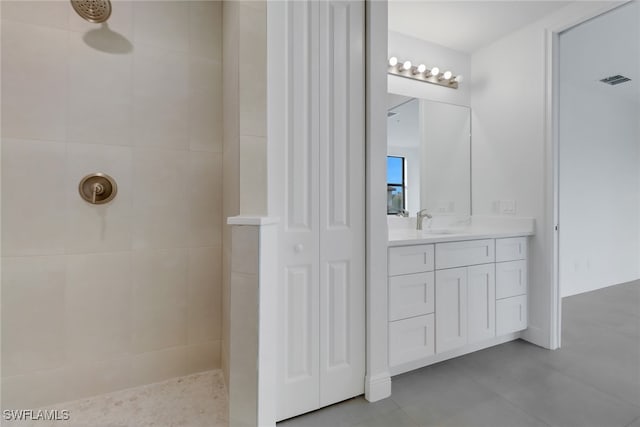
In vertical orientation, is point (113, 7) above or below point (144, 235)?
above

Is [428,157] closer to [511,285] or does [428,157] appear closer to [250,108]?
[511,285]

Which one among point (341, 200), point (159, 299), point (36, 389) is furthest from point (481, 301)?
point (36, 389)

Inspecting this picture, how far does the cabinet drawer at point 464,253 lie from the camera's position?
189cm

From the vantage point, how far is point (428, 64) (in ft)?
8.61

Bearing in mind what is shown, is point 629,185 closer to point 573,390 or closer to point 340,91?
point 573,390

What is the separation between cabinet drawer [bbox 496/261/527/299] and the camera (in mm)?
2180

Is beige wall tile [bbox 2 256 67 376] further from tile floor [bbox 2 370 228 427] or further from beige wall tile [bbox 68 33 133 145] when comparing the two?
beige wall tile [bbox 68 33 133 145]

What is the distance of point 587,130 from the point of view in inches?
147

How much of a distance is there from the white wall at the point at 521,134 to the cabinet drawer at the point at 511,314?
3.6 inches

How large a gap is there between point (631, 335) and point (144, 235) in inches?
148

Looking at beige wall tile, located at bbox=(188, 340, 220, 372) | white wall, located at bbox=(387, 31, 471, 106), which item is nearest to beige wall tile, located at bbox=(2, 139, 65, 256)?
beige wall tile, located at bbox=(188, 340, 220, 372)

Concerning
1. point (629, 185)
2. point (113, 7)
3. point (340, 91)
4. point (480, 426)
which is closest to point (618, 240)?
point (629, 185)

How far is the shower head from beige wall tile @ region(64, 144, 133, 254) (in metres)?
0.64

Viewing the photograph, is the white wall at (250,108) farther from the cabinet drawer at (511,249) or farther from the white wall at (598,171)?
the white wall at (598,171)
